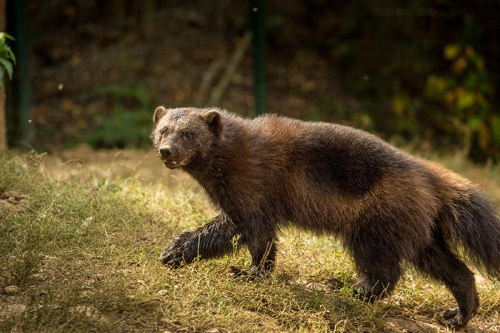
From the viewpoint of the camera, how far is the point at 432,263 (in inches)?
181

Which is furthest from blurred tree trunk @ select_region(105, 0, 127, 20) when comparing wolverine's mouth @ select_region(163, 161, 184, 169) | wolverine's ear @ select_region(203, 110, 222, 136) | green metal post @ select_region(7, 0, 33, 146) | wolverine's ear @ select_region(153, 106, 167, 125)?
wolverine's mouth @ select_region(163, 161, 184, 169)

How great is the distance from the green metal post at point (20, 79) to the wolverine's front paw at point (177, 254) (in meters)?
4.36

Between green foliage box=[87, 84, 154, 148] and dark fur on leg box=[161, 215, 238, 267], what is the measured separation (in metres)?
4.41

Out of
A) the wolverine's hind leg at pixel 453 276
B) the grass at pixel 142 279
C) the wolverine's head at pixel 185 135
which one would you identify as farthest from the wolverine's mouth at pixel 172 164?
the wolverine's hind leg at pixel 453 276

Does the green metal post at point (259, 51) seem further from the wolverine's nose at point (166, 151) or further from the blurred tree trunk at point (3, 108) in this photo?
the wolverine's nose at point (166, 151)

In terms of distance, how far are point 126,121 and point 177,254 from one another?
214 inches

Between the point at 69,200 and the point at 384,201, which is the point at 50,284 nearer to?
the point at 69,200

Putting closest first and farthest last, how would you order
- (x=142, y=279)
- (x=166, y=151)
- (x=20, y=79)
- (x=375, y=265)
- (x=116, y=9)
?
1. (x=142, y=279)
2. (x=166, y=151)
3. (x=375, y=265)
4. (x=20, y=79)
5. (x=116, y=9)

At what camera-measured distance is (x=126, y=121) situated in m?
9.45

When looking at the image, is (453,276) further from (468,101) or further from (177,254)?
(468,101)

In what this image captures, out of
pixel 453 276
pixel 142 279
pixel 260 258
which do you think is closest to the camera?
pixel 142 279

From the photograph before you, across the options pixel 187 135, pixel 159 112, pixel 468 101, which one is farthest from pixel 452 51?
pixel 187 135

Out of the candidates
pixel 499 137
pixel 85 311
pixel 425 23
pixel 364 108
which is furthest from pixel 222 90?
pixel 85 311

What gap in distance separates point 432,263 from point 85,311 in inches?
96.2
